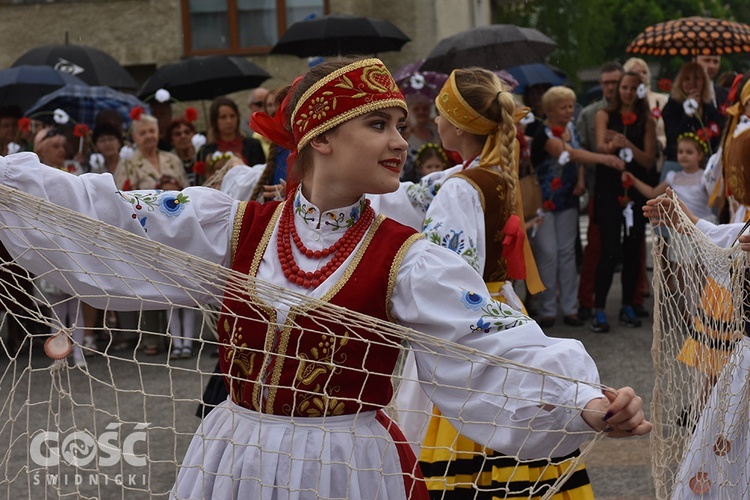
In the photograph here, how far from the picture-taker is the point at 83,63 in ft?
34.7

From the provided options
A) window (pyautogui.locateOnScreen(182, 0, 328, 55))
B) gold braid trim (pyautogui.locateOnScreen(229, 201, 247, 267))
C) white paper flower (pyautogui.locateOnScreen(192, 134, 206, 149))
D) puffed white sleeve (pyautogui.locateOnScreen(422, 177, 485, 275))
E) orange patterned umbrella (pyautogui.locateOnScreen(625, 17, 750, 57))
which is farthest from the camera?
window (pyautogui.locateOnScreen(182, 0, 328, 55))

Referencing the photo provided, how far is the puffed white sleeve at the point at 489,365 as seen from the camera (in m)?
2.35

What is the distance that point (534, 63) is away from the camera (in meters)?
9.49

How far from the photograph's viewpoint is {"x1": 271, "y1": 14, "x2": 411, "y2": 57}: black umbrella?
9.59m

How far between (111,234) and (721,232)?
8.13 ft

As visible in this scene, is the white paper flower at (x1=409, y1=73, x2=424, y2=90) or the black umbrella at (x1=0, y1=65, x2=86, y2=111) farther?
the black umbrella at (x1=0, y1=65, x2=86, y2=111)

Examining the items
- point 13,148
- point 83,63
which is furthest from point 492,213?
point 83,63

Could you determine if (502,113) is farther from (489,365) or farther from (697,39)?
(697,39)

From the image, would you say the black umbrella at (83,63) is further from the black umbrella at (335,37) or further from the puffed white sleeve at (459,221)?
the puffed white sleeve at (459,221)

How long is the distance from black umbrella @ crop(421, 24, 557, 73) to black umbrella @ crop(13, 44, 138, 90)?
3.00 meters

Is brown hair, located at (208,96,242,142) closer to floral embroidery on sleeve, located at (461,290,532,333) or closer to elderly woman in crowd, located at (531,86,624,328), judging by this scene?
elderly woman in crowd, located at (531,86,624,328)

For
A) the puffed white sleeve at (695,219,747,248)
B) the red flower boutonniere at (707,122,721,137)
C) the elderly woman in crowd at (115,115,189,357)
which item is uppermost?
the puffed white sleeve at (695,219,747,248)

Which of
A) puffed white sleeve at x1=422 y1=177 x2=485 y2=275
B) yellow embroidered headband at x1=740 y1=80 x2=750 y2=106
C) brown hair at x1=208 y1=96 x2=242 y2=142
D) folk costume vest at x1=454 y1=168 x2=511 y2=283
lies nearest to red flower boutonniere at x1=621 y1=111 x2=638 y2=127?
brown hair at x1=208 y1=96 x2=242 y2=142

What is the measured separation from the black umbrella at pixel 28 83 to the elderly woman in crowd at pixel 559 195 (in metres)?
3.94
